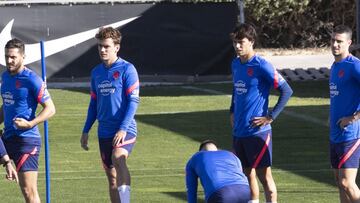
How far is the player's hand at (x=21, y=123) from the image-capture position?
36.1 ft

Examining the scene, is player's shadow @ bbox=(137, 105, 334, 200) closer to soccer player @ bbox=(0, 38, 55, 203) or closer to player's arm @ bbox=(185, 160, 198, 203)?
soccer player @ bbox=(0, 38, 55, 203)

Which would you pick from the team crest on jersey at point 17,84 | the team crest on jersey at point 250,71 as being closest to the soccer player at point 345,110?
the team crest on jersey at point 250,71

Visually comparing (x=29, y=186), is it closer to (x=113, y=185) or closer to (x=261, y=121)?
(x=113, y=185)

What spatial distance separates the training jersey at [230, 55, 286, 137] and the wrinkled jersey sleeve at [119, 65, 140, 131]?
41.1 inches

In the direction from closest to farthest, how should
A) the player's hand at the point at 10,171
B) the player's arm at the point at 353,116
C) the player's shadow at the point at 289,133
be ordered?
the player's hand at the point at 10,171
the player's arm at the point at 353,116
the player's shadow at the point at 289,133

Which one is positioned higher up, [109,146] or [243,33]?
[243,33]

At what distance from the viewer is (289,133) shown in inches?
794

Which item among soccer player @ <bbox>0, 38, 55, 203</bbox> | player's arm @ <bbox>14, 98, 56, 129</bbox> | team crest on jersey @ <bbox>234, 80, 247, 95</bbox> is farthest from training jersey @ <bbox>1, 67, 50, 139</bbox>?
team crest on jersey @ <bbox>234, 80, 247, 95</bbox>

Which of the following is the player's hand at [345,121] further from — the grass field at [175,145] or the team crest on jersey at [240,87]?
the grass field at [175,145]

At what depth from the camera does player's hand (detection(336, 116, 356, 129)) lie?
10.8 meters

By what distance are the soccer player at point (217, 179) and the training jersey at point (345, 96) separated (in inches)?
83.2

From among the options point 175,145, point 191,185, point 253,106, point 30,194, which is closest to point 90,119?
point 30,194

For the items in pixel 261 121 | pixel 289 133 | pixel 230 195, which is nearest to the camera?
pixel 230 195

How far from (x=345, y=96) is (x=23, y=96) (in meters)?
3.24
